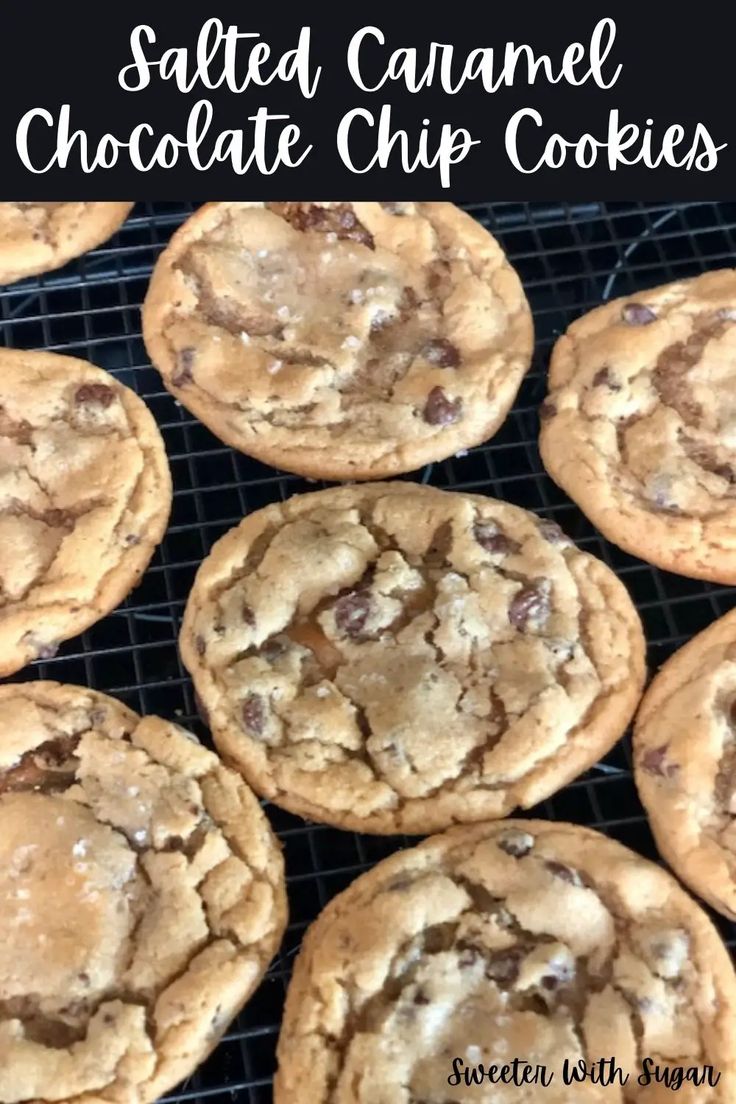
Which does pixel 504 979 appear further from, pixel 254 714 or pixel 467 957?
pixel 254 714

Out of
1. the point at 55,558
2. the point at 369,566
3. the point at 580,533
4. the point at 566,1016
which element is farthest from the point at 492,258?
the point at 566,1016

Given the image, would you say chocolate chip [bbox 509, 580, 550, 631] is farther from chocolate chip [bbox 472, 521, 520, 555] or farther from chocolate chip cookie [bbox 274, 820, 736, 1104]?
chocolate chip cookie [bbox 274, 820, 736, 1104]

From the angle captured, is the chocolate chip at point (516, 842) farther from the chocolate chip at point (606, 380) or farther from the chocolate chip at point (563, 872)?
the chocolate chip at point (606, 380)

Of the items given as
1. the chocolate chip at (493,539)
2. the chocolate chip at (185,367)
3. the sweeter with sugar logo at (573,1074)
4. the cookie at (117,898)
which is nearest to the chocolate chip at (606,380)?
the chocolate chip at (493,539)

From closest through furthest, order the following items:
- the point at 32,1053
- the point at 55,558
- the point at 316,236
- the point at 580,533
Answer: the point at 32,1053, the point at 55,558, the point at 580,533, the point at 316,236

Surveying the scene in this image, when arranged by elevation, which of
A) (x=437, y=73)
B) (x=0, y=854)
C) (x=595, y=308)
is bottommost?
(x=0, y=854)

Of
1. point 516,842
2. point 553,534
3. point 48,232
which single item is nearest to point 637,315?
point 553,534

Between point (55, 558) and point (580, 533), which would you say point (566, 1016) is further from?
point (55, 558)
